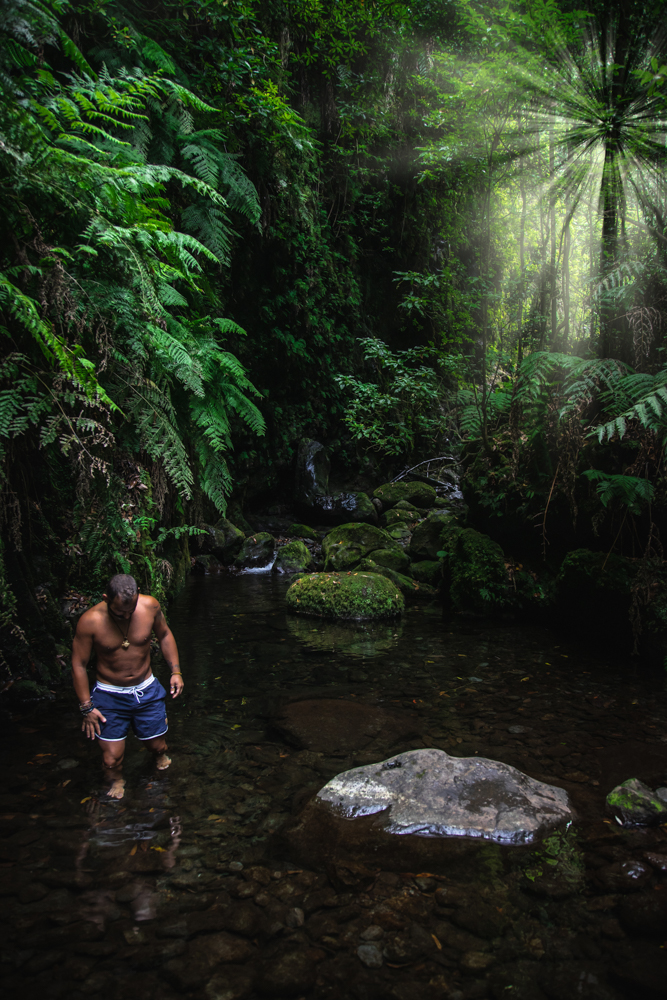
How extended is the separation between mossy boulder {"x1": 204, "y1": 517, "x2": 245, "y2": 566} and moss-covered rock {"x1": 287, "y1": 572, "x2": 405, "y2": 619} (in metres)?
3.47

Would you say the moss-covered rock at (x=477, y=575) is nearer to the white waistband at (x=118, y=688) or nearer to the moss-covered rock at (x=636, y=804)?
the moss-covered rock at (x=636, y=804)

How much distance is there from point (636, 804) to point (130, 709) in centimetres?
295

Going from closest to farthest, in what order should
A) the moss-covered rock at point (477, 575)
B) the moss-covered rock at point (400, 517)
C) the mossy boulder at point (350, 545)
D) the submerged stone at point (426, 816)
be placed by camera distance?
the submerged stone at point (426, 816) → the moss-covered rock at point (477, 575) → the mossy boulder at point (350, 545) → the moss-covered rock at point (400, 517)

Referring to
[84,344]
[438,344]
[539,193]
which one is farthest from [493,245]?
[84,344]

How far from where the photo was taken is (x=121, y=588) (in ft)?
10.1

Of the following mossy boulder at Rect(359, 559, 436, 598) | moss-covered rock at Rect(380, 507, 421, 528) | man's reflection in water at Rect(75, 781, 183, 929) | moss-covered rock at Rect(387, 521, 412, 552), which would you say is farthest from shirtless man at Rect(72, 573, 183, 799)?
moss-covered rock at Rect(380, 507, 421, 528)

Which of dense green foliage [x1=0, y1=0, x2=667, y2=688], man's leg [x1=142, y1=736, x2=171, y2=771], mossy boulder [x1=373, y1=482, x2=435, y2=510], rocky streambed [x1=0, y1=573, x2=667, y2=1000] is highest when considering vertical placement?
dense green foliage [x1=0, y1=0, x2=667, y2=688]

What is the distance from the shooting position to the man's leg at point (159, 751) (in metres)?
3.36

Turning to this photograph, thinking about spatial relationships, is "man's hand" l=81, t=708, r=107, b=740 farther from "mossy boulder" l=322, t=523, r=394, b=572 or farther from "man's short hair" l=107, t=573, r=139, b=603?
"mossy boulder" l=322, t=523, r=394, b=572

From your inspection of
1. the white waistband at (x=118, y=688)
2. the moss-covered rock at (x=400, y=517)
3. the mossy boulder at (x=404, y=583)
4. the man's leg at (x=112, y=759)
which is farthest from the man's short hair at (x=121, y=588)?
the moss-covered rock at (x=400, y=517)

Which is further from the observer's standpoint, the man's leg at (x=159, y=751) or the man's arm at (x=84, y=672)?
the man's leg at (x=159, y=751)

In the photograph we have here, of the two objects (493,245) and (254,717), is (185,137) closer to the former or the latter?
(254,717)

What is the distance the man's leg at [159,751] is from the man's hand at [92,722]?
0.35 m

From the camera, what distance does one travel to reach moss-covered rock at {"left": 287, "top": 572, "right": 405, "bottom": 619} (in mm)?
7207
